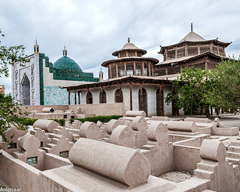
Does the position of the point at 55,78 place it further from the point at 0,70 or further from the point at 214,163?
the point at 214,163

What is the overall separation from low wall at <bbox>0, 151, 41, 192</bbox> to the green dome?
119ft

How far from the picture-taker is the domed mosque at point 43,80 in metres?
34.9

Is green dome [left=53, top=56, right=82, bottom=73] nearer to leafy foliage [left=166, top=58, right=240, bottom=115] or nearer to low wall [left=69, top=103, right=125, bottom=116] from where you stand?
low wall [left=69, top=103, right=125, bottom=116]

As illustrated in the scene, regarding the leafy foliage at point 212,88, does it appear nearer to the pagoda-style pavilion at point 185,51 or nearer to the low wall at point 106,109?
the low wall at point 106,109

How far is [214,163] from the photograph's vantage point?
4.31m

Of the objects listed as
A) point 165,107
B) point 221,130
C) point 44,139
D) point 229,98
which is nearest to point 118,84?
point 165,107

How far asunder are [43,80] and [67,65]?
8677 mm

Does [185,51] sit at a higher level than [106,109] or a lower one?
higher

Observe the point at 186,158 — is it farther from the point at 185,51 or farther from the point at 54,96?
the point at 54,96

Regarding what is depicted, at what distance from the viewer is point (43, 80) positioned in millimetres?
35500

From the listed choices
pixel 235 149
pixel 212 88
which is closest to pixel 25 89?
pixel 212 88

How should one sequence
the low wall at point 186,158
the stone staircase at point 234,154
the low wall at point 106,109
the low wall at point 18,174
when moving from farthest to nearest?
the low wall at point 106,109, the low wall at point 186,158, the stone staircase at point 234,154, the low wall at point 18,174

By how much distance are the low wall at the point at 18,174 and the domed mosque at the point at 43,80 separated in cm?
2711

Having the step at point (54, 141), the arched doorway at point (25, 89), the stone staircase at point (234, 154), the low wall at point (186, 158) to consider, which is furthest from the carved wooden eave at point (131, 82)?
the arched doorway at point (25, 89)
